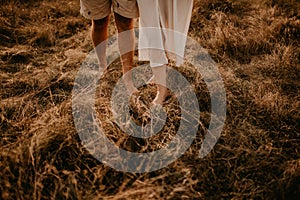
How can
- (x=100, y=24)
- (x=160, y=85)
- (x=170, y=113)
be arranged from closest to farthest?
(x=170, y=113) < (x=160, y=85) < (x=100, y=24)

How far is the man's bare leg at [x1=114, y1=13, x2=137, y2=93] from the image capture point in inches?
89.0

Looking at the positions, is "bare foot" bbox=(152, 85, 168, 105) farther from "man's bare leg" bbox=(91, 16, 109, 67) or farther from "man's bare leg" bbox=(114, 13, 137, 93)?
"man's bare leg" bbox=(91, 16, 109, 67)

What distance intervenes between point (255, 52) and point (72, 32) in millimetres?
1944

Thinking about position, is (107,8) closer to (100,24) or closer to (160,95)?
(100,24)

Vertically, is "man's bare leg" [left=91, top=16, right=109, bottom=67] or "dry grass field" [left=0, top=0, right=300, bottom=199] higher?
"man's bare leg" [left=91, top=16, right=109, bottom=67]

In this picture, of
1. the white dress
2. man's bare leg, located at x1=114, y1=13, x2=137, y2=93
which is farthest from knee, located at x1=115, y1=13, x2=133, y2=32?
the white dress

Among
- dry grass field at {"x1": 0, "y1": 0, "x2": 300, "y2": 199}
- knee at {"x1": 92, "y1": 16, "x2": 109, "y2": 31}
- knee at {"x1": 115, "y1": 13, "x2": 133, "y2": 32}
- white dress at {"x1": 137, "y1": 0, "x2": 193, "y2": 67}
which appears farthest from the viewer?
knee at {"x1": 92, "y1": 16, "x2": 109, "y2": 31}

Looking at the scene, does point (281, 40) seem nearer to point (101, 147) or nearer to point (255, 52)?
point (255, 52)

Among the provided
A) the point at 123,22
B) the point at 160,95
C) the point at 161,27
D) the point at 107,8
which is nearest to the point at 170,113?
the point at 160,95

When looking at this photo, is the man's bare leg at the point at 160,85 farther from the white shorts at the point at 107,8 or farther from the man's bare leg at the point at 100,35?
the man's bare leg at the point at 100,35

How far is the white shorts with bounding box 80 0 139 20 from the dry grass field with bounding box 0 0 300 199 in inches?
20.1

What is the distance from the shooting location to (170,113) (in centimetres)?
216

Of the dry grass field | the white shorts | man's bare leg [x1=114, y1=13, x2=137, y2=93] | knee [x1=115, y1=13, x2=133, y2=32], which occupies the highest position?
the white shorts

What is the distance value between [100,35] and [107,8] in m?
0.30
